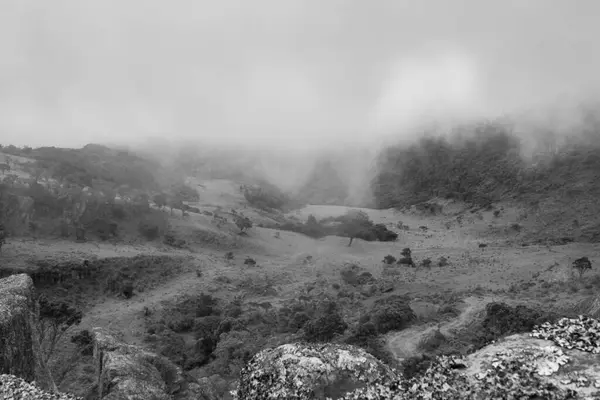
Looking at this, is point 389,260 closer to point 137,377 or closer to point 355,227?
point 355,227

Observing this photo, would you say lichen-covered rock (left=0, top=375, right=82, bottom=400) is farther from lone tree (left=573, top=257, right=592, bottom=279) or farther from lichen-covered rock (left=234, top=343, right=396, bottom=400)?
lone tree (left=573, top=257, right=592, bottom=279)

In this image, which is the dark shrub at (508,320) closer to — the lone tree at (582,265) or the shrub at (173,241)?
the lone tree at (582,265)

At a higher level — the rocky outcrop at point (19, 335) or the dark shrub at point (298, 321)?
the rocky outcrop at point (19, 335)

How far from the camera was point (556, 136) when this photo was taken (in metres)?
96.1

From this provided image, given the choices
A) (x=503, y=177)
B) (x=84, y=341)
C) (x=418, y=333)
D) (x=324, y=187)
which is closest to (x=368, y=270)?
(x=418, y=333)

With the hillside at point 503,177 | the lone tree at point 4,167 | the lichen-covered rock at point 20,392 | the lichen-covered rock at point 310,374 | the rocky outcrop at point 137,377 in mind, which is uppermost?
the hillside at point 503,177

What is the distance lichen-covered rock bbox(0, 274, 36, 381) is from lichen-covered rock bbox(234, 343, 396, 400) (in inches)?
423

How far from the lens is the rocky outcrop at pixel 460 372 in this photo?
25.3 ft

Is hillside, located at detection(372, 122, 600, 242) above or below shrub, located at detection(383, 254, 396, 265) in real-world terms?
above

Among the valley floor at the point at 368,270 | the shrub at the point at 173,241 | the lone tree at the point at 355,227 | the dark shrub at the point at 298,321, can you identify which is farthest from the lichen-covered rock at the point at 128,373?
the lone tree at the point at 355,227

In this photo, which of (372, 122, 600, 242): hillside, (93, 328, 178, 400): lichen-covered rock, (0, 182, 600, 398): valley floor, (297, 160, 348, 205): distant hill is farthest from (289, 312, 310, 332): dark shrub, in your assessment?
(297, 160, 348, 205): distant hill

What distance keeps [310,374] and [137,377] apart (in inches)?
361

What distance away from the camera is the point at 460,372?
28.5ft

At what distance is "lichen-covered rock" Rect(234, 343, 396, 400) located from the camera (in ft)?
33.0
